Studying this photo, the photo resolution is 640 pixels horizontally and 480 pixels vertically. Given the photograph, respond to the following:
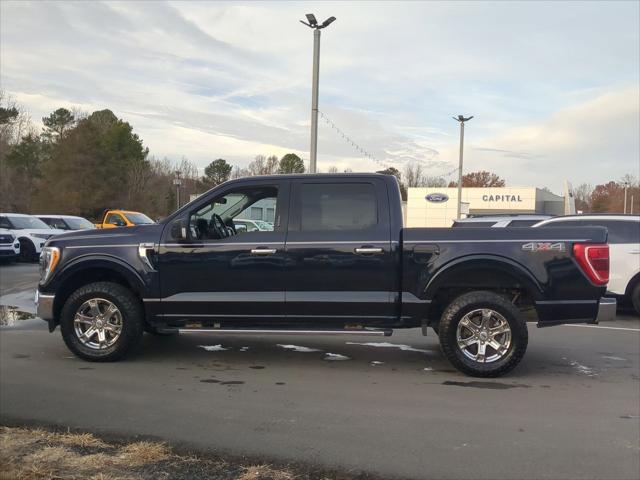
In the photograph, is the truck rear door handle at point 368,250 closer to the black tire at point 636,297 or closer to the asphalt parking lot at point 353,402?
the asphalt parking lot at point 353,402

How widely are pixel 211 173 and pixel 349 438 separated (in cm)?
6659

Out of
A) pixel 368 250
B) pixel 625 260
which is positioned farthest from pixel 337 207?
pixel 625 260

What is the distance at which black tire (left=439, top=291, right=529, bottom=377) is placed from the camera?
605 centimetres

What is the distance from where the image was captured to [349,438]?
4.39 meters

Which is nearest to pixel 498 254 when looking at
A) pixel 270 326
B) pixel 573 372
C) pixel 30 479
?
pixel 573 372

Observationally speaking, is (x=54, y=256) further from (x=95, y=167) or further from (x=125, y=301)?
(x=95, y=167)

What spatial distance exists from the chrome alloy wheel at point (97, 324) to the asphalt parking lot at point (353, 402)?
30 centimetres

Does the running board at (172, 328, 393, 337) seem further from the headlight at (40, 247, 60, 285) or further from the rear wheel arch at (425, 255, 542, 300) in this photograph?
the headlight at (40, 247, 60, 285)

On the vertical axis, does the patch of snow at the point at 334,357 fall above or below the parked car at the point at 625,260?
→ below

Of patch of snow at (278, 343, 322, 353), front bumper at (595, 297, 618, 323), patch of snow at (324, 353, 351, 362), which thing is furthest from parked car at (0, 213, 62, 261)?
front bumper at (595, 297, 618, 323)

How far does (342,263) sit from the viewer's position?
6176mm

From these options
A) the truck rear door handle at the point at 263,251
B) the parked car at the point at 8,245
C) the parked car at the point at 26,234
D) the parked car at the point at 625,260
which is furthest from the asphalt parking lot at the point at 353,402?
the parked car at the point at 26,234

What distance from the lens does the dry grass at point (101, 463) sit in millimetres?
3543

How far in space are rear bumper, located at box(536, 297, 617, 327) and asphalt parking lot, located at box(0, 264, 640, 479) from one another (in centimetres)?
68
